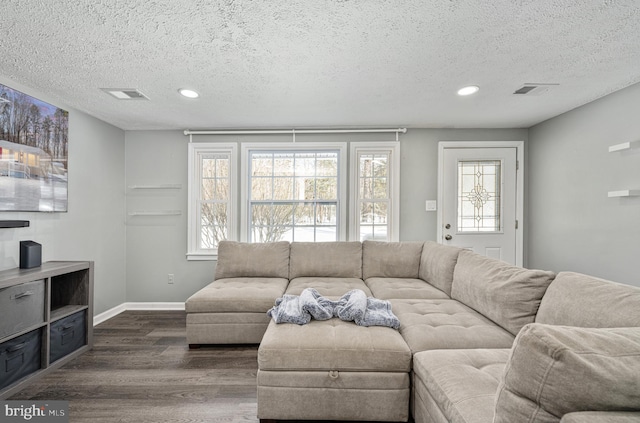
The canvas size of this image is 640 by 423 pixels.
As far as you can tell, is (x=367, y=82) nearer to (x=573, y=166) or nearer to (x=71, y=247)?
(x=573, y=166)

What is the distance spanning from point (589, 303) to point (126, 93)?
3.51 metres

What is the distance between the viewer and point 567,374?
0.72m

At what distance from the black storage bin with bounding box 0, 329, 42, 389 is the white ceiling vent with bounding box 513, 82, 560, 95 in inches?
168

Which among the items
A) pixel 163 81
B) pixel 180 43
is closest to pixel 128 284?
pixel 163 81

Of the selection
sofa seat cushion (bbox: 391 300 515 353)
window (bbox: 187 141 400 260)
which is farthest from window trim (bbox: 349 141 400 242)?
→ sofa seat cushion (bbox: 391 300 515 353)

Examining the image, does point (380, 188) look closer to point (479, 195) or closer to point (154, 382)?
point (479, 195)

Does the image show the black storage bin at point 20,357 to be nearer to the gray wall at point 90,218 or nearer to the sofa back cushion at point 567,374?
the gray wall at point 90,218

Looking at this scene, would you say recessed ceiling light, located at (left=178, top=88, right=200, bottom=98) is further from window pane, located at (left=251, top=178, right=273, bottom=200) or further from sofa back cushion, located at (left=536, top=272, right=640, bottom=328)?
sofa back cushion, located at (left=536, top=272, right=640, bottom=328)

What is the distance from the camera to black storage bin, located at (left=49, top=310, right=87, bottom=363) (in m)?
2.19

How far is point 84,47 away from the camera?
1781 millimetres

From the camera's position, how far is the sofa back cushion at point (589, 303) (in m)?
1.16

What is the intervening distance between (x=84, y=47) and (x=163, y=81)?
0.53 metres

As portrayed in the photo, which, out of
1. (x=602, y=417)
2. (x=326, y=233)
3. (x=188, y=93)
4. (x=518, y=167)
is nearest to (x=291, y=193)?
(x=326, y=233)

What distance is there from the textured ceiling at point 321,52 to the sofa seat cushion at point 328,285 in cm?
179
